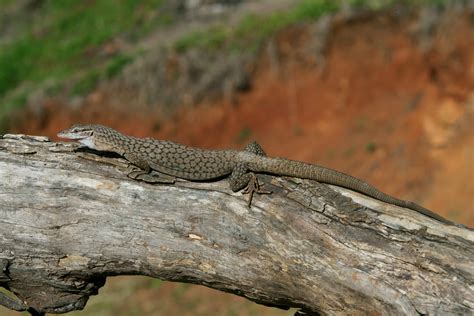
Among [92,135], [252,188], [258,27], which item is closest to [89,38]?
[258,27]

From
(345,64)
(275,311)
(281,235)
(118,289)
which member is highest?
(345,64)

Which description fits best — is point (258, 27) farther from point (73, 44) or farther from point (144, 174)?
point (144, 174)

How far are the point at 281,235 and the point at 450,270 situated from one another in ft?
4.64

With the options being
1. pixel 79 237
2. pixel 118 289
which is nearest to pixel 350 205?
pixel 79 237

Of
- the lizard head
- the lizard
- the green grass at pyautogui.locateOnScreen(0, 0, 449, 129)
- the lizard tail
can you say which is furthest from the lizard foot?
the green grass at pyautogui.locateOnScreen(0, 0, 449, 129)

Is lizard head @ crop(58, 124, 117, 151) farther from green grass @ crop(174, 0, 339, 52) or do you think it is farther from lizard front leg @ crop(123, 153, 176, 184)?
green grass @ crop(174, 0, 339, 52)

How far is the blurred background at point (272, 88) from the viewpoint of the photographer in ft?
47.8

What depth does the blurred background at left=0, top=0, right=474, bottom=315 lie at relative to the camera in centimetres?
1457

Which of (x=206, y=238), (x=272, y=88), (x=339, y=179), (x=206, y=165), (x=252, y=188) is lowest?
(x=206, y=238)

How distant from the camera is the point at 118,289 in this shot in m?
15.0

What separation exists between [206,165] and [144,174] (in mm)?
907

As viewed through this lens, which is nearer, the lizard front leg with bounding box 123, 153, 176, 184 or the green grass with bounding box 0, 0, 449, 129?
the lizard front leg with bounding box 123, 153, 176, 184

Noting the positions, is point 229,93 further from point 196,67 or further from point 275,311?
point 275,311

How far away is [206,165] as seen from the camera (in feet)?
20.8
